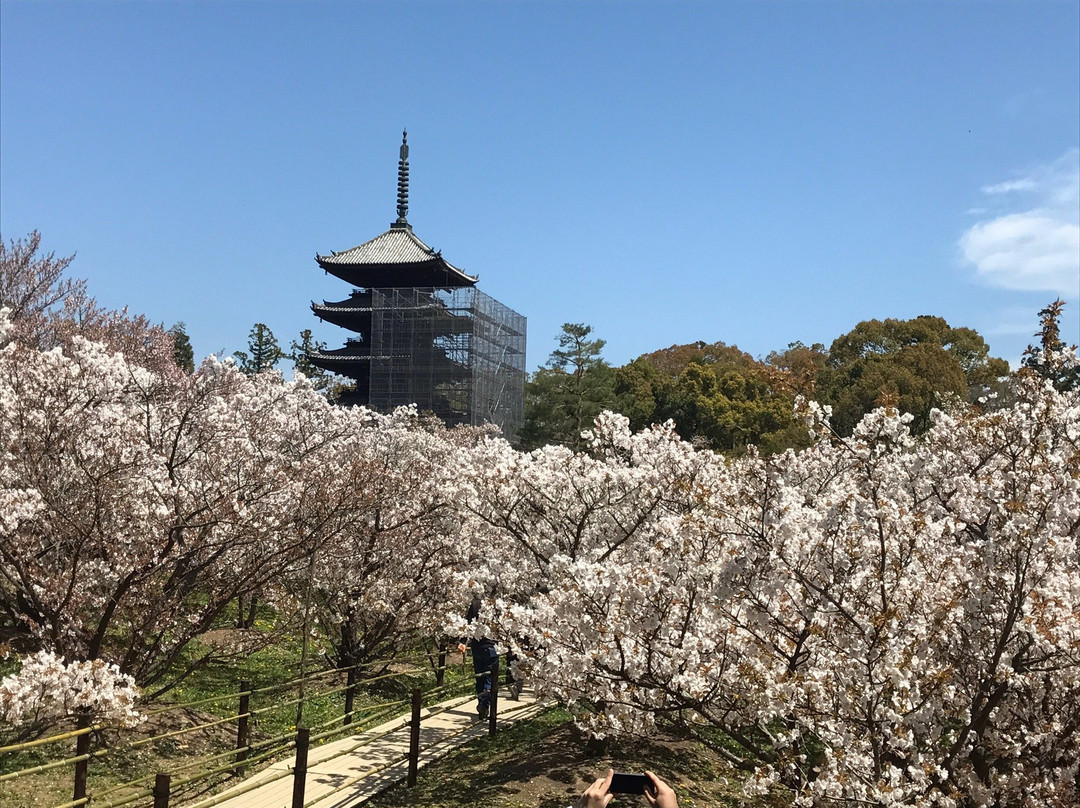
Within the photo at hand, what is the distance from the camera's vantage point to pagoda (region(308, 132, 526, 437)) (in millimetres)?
44250

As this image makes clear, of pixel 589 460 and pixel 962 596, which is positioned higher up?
pixel 589 460

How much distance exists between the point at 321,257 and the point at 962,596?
150ft

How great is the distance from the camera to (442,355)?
44.6 m

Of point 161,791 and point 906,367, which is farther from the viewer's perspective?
point 906,367

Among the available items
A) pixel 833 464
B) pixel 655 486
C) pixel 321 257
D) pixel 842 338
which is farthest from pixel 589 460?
pixel 842 338

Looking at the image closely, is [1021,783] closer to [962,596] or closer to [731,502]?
[962,596]

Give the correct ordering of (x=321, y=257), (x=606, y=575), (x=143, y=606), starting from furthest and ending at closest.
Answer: (x=321, y=257), (x=143, y=606), (x=606, y=575)

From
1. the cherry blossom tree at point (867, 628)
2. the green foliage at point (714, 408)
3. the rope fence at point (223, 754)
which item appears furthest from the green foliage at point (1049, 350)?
the green foliage at point (714, 408)

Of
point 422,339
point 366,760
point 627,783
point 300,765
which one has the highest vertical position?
point 422,339

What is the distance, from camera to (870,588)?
17.9 ft

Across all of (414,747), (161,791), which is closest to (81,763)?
(161,791)

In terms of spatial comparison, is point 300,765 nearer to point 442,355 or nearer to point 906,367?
point 442,355

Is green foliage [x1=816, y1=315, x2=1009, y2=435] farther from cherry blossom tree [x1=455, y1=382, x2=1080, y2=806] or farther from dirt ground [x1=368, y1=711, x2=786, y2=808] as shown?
cherry blossom tree [x1=455, y1=382, x2=1080, y2=806]

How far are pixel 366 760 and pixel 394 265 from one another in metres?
40.0
